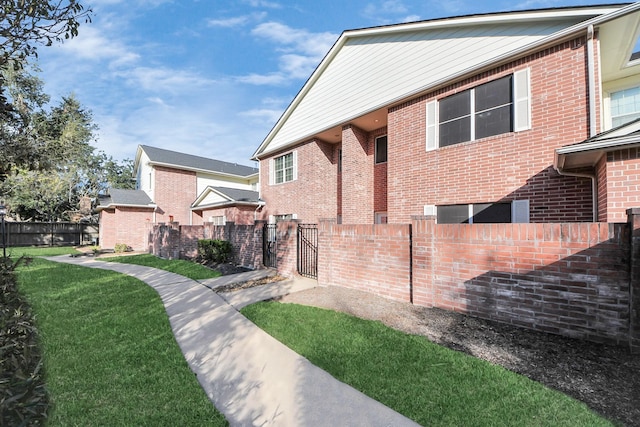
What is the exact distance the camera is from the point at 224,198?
52.4 feet

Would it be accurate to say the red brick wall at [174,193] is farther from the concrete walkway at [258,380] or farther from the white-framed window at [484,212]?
the white-framed window at [484,212]

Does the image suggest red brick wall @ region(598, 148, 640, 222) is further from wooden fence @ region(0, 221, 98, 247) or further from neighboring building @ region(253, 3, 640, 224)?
wooden fence @ region(0, 221, 98, 247)

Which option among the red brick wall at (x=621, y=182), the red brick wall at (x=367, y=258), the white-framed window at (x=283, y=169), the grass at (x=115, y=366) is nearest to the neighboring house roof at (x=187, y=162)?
the white-framed window at (x=283, y=169)

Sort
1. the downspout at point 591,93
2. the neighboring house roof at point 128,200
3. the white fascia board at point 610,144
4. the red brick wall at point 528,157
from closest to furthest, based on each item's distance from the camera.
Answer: the white fascia board at point 610,144
the downspout at point 591,93
the red brick wall at point 528,157
the neighboring house roof at point 128,200

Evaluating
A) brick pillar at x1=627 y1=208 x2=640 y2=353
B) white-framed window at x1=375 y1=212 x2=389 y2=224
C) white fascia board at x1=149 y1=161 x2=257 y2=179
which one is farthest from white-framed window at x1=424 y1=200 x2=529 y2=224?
white fascia board at x1=149 y1=161 x2=257 y2=179

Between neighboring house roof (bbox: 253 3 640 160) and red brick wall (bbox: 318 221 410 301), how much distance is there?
5355 millimetres

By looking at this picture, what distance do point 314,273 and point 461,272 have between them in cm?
462

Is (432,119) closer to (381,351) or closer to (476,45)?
(476,45)

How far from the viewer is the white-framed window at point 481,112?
699cm

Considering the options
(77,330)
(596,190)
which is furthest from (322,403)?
(596,190)

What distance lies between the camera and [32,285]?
7965 millimetres

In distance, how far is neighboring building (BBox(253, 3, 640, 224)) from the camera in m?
5.91

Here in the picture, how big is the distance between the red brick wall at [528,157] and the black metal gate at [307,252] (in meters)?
3.32

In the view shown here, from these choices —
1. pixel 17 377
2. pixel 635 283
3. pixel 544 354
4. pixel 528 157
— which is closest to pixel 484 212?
pixel 528 157
